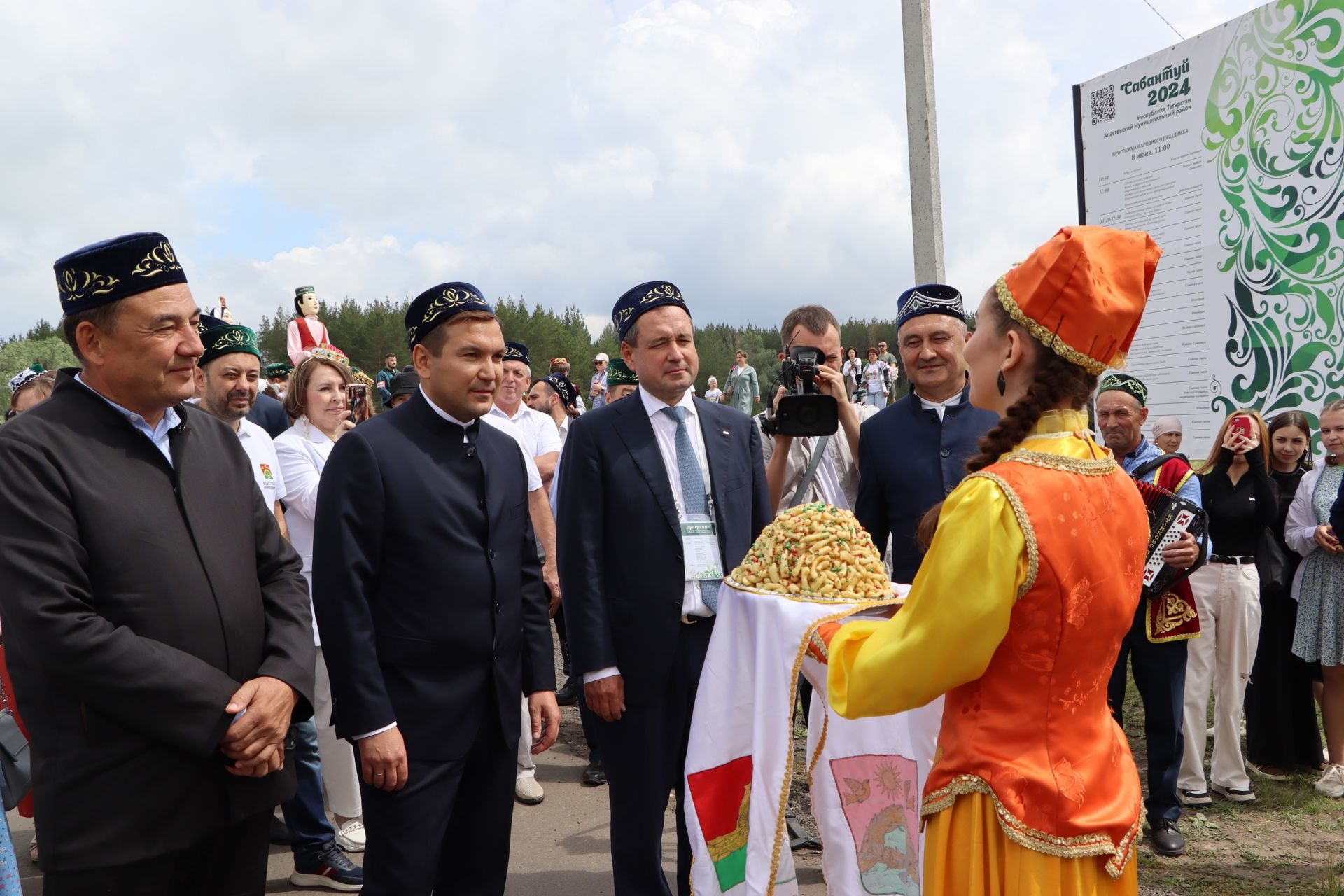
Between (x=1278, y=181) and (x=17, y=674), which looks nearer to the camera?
(x=17, y=674)

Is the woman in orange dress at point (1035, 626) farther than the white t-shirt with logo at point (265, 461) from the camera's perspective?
No

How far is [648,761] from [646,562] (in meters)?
0.72

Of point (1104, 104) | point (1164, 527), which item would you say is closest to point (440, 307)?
point (1164, 527)

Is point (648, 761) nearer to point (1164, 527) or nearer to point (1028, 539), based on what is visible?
point (1028, 539)

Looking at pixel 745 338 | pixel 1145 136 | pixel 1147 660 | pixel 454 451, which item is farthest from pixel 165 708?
pixel 745 338

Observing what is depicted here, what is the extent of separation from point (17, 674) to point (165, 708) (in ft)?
1.26

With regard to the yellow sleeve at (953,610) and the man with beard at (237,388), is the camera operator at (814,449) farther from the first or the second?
the man with beard at (237,388)

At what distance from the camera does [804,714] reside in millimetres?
6199

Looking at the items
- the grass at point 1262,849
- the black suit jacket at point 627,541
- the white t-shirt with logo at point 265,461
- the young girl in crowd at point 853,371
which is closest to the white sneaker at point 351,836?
→ the white t-shirt with logo at point 265,461

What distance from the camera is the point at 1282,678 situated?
5.98 metres

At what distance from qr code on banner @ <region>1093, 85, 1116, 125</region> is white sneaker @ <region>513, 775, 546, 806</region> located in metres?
7.06

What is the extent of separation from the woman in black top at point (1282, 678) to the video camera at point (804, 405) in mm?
3791

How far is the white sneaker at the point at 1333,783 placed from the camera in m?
5.50

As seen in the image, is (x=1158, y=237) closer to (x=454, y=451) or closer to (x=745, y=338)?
(x=454, y=451)
